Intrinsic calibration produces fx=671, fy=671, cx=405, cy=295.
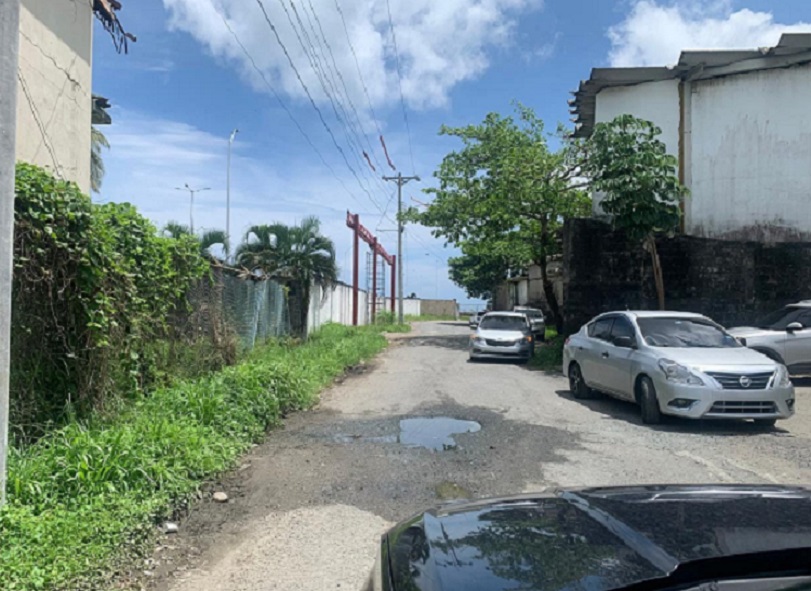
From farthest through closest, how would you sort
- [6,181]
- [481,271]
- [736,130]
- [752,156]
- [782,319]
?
1. [481,271]
2. [736,130]
3. [752,156]
4. [782,319]
5. [6,181]

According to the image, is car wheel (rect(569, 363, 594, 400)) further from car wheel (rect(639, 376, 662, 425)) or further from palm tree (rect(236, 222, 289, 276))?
palm tree (rect(236, 222, 289, 276))

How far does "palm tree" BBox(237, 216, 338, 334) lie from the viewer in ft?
69.7

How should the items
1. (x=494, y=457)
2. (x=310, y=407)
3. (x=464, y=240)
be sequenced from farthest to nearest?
(x=464, y=240), (x=310, y=407), (x=494, y=457)

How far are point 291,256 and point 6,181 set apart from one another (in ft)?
55.3

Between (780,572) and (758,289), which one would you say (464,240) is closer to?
(758,289)

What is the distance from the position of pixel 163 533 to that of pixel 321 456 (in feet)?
8.14

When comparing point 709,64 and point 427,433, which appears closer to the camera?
point 427,433

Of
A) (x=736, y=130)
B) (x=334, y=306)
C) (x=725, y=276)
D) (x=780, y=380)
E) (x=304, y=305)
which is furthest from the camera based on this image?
(x=334, y=306)

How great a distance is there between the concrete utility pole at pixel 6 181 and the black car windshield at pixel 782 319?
13.9 metres

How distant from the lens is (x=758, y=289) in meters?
19.3

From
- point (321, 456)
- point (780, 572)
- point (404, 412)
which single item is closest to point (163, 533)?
point (321, 456)

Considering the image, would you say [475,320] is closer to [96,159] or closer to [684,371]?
[96,159]

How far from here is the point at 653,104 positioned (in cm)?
2078

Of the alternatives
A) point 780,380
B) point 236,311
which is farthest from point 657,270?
point 236,311
